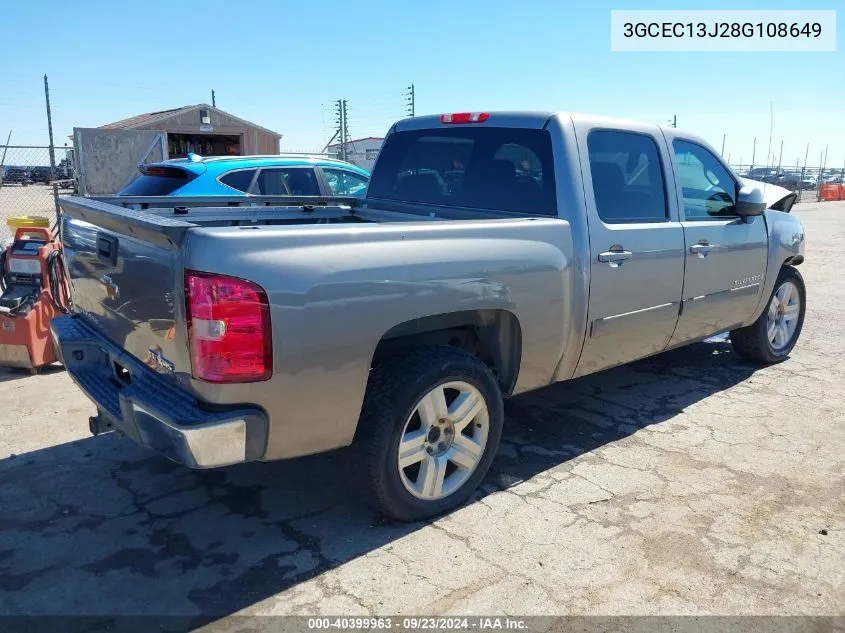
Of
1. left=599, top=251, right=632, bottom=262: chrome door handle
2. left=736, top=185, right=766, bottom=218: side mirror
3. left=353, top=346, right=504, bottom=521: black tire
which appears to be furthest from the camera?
left=736, top=185, right=766, bottom=218: side mirror

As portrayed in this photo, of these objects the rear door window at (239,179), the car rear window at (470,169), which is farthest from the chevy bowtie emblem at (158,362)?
the rear door window at (239,179)

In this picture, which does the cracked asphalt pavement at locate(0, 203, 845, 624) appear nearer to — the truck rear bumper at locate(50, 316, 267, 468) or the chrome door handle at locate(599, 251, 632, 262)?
the truck rear bumper at locate(50, 316, 267, 468)

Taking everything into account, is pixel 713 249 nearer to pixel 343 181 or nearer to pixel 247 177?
pixel 343 181

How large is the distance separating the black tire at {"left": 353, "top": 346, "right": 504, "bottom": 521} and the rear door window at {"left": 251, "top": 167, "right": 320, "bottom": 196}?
4777mm

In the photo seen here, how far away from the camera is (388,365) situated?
3145 millimetres

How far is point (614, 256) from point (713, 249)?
1.25 metres

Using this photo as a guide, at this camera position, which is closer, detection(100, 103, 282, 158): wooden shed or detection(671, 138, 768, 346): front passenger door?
detection(671, 138, 768, 346): front passenger door

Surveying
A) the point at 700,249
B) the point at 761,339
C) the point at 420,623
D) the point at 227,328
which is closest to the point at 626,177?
the point at 700,249

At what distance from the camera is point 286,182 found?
7691mm

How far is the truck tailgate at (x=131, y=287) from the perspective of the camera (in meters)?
2.63

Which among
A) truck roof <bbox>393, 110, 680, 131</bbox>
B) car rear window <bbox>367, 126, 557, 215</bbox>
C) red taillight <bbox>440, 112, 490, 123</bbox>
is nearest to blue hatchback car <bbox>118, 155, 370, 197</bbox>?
car rear window <bbox>367, 126, 557, 215</bbox>

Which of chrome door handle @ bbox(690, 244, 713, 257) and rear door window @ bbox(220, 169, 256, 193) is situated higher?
rear door window @ bbox(220, 169, 256, 193)

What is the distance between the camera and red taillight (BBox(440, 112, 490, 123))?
166 inches

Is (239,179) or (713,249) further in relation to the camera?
(239,179)
